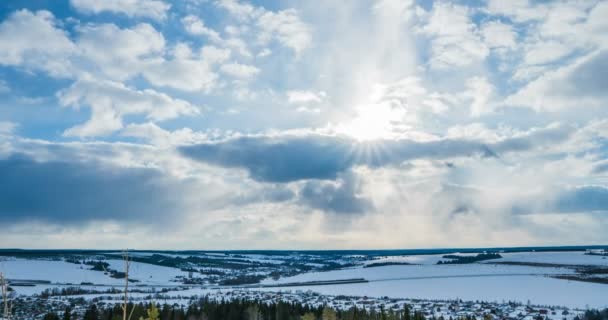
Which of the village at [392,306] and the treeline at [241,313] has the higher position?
the treeline at [241,313]

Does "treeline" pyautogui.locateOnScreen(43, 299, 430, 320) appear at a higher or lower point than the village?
higher

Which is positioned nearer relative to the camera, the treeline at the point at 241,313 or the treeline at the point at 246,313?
the treeline at the point at 241,313

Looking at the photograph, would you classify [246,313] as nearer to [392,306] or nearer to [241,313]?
[241,313]

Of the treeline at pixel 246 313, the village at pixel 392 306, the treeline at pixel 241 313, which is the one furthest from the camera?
the village at pixel 392 306

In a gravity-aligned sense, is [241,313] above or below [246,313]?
below

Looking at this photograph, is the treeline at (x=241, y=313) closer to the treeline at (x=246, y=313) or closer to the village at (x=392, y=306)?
the treeline at (x=246, y=313)

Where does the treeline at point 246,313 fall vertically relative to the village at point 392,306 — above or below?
above

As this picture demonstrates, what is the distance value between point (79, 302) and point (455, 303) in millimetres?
127593

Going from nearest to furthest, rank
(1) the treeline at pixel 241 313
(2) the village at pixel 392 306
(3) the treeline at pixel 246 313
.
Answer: (1) the treeline at pixel 241 313 < (3) the treeline at pixel 246 313 < (2) the village at pixel 392 306

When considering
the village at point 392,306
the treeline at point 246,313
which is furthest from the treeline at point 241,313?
the village at point 392,306

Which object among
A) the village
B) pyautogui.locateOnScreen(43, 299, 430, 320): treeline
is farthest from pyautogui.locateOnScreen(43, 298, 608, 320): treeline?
the village

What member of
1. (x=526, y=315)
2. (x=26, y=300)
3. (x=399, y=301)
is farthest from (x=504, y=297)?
(x=26, y=300)

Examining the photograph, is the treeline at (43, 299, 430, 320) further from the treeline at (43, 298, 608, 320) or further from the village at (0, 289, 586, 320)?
the village at (0, 289, 586, 320)

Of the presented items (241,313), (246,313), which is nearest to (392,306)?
(241,313)
